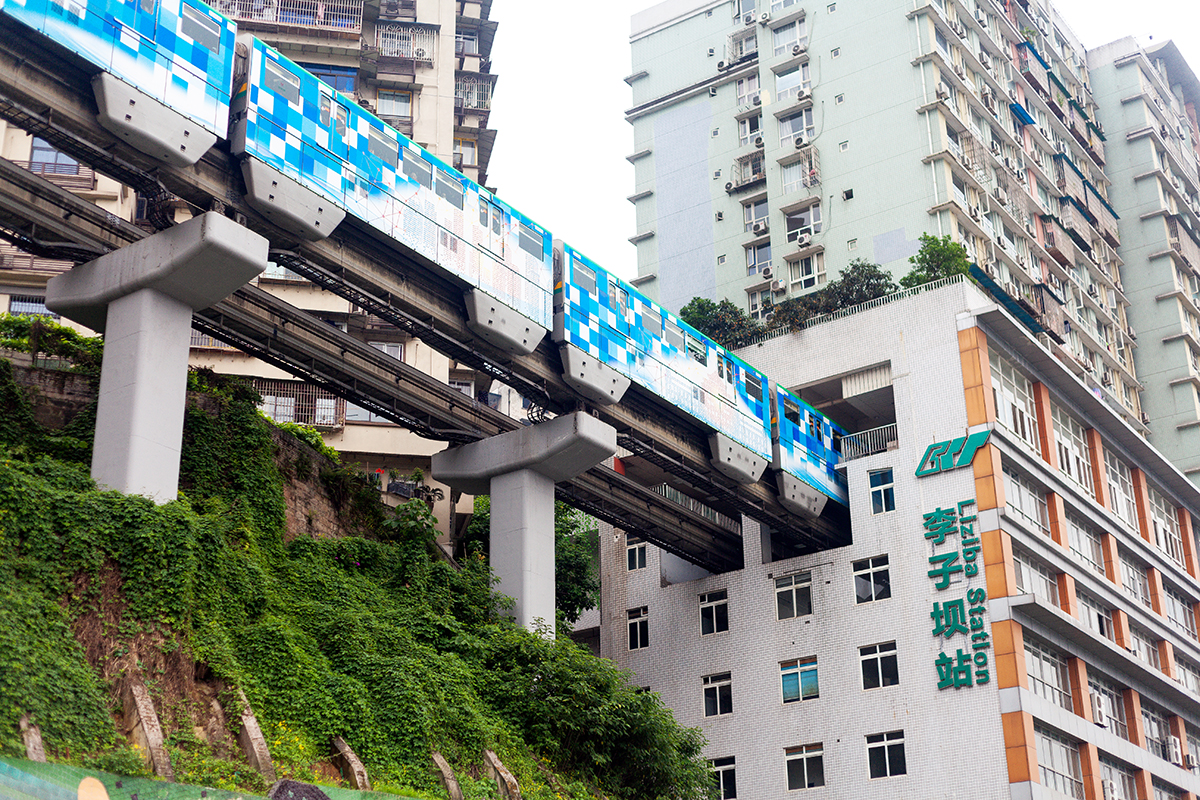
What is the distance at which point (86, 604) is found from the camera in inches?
814

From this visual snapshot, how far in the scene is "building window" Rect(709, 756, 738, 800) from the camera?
3959cm

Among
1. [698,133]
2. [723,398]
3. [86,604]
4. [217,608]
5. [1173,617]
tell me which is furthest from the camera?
[698,133]

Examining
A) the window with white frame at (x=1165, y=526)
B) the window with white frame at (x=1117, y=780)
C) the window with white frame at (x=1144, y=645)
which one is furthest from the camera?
the window with white frame at (x=1165, y=526)

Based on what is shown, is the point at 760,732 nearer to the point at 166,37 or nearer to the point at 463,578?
the point at 463,578

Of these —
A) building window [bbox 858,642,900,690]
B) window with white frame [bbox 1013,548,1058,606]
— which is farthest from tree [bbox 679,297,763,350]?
building window [bbox 858,642,900,690]

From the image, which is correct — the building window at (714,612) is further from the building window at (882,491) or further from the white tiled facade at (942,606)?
the building window at (882,491)

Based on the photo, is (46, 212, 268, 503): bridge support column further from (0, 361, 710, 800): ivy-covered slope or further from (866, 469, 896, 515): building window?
(866, 469, 896, 515): building window

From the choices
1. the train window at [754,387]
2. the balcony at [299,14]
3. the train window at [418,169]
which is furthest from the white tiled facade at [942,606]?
the balcony at [299,14]

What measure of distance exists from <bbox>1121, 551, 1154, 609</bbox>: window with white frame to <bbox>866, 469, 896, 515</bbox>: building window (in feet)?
33.5

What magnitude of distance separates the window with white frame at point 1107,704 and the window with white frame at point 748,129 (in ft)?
99.1

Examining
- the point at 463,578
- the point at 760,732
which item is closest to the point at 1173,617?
the point at 760,732

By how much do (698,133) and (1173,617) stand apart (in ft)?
100

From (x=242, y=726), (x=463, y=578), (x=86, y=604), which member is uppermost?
(x=463, y=578)

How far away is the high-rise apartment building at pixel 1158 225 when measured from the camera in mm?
67062
